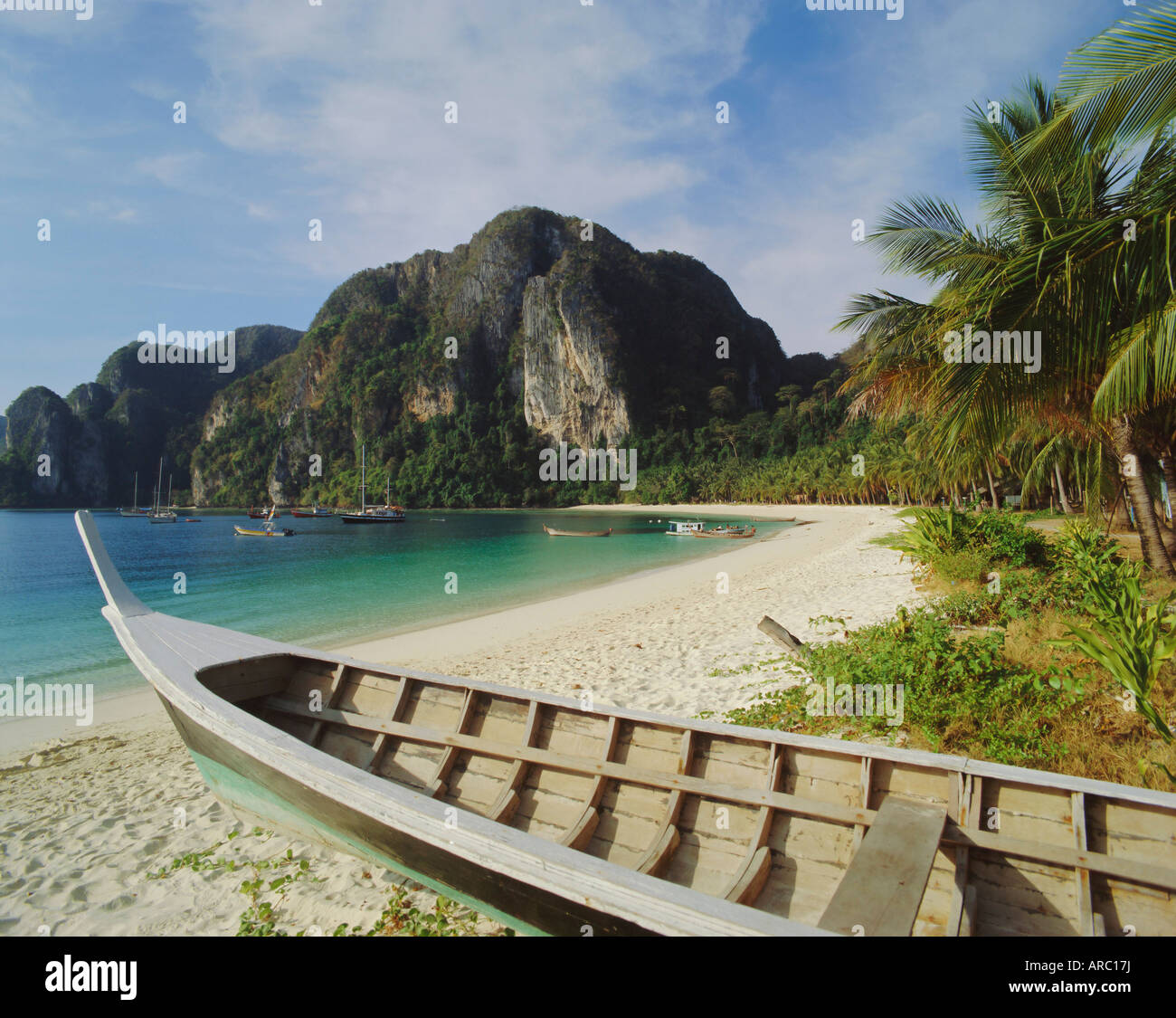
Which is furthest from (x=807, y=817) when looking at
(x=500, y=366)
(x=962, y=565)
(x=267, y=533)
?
(x=500, y=366)

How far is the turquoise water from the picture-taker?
13.0m

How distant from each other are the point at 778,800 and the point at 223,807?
462 cm

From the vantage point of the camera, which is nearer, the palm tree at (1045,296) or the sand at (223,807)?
the sand at (223,807)

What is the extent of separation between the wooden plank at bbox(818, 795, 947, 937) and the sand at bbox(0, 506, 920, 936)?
2035 millimetres

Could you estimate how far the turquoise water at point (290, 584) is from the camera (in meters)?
13.0

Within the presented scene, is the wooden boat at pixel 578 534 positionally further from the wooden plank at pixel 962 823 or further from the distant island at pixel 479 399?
the distant island at pixel 479 399

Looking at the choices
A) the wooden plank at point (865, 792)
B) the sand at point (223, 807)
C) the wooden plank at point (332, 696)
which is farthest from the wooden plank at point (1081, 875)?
the wooden plank at point (332, 696)

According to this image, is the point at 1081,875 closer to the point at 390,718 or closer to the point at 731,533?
the point at 390,718

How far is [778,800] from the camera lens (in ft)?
11.2

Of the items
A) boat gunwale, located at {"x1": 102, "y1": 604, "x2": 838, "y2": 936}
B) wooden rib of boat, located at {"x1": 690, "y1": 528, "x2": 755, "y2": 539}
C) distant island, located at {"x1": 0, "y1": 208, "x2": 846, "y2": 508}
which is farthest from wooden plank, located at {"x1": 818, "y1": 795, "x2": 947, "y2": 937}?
distant island, located at {"x1": 0, "y1": 208, "x2": 846, "y2": 508}

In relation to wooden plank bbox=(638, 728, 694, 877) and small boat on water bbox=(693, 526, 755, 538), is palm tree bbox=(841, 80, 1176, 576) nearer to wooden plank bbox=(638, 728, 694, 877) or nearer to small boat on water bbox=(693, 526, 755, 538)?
wooden plank bbox=(638, 728, 694, 877)
